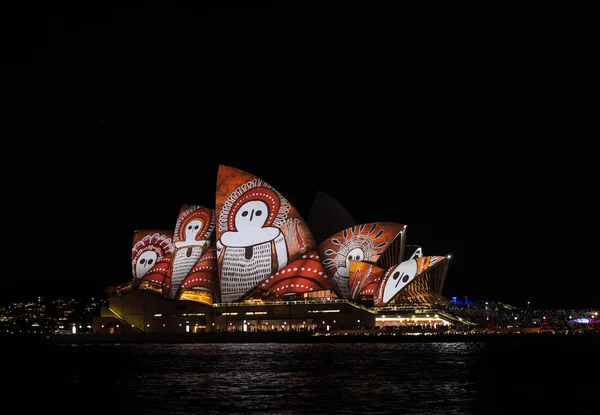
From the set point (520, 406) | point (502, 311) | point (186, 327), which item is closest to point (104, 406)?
point (520, 406)

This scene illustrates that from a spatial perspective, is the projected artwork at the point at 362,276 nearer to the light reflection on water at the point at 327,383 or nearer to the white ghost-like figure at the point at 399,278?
the white ghost-like figure at the point at 399,278

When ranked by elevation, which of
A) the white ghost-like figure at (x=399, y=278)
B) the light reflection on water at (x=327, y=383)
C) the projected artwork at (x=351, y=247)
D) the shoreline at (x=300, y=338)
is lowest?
the light reflection on water at (x=327, y=383)

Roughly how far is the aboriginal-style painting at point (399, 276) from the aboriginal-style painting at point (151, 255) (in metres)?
27.2

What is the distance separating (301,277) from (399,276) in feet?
32.5

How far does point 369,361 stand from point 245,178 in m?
41.2

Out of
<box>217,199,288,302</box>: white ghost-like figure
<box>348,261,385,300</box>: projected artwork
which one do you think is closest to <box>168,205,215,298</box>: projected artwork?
<box>217,199,288,302</box>: white ghost-like figure

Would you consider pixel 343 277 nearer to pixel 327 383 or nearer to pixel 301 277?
pixel 301 277

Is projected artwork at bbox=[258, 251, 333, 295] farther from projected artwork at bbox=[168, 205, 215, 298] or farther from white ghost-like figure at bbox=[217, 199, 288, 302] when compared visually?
projected artwork at bbox=[168, 205, 215, 298]

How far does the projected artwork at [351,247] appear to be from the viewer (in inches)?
3369

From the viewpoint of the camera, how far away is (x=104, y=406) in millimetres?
30891

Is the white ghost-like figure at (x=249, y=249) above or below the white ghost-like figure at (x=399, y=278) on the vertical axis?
above

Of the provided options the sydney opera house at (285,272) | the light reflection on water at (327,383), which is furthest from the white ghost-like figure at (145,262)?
the light reflection on water at (327,383)

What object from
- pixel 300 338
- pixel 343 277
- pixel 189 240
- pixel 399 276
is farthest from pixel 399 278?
pixel 189 240

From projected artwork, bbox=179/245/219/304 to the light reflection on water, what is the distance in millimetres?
32057
